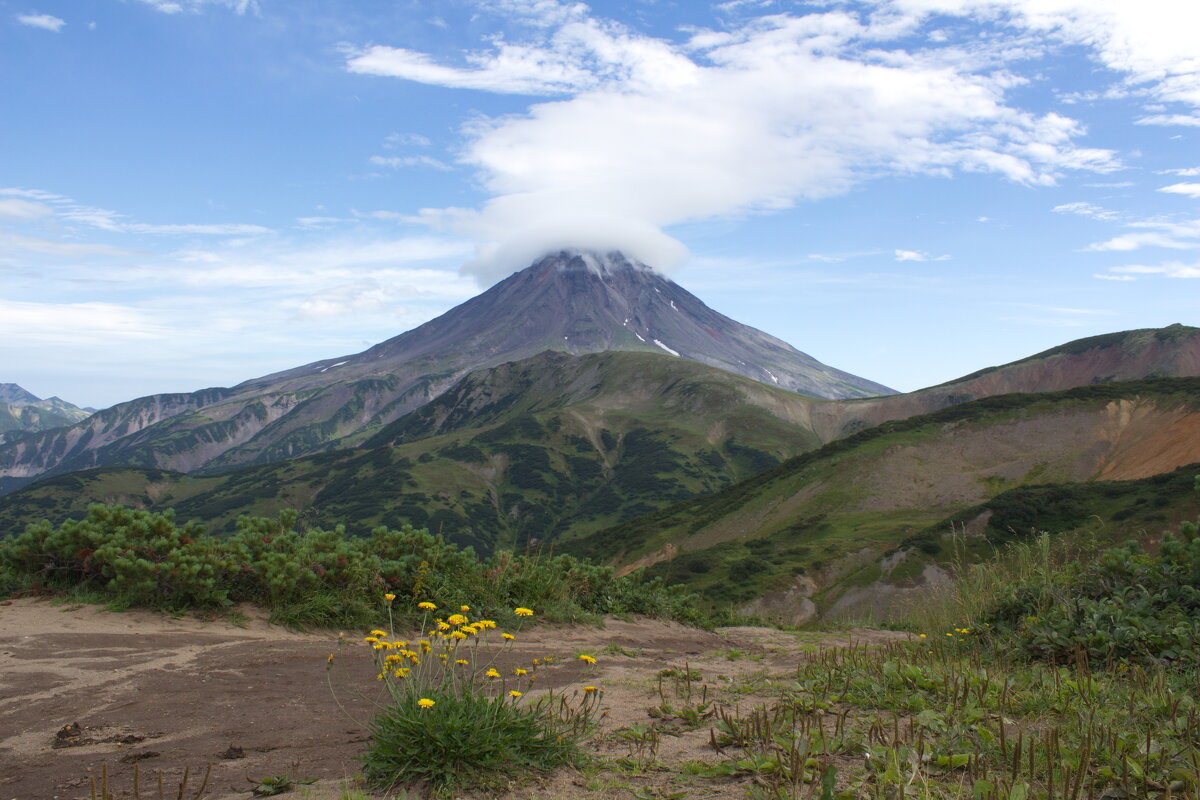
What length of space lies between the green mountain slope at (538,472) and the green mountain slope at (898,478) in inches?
2183

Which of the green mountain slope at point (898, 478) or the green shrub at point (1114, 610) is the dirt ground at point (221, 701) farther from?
the green mountain slope at point (898, 478)

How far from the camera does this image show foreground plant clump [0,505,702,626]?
384 inches

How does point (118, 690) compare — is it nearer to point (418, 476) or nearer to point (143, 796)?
point (143, 796)

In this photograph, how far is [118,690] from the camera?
6477 millimetres

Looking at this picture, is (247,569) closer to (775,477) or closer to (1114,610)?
(1114,610)

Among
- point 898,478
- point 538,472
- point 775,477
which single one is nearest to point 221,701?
point 898,478

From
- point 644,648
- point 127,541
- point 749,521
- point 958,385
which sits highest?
point 958,385

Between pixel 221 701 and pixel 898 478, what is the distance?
2298 inches

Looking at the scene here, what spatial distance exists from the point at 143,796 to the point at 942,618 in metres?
8.49

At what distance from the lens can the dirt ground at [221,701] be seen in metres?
4.33

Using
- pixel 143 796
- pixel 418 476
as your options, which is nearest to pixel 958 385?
pixel 418 476

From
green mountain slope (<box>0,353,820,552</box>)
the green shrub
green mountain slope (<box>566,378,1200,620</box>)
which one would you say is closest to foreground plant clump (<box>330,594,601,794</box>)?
the green shrub

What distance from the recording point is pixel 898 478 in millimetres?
58219

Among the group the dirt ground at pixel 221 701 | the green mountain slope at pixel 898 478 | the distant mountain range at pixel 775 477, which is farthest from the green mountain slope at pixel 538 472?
the dirt ground at pixel 221 701
